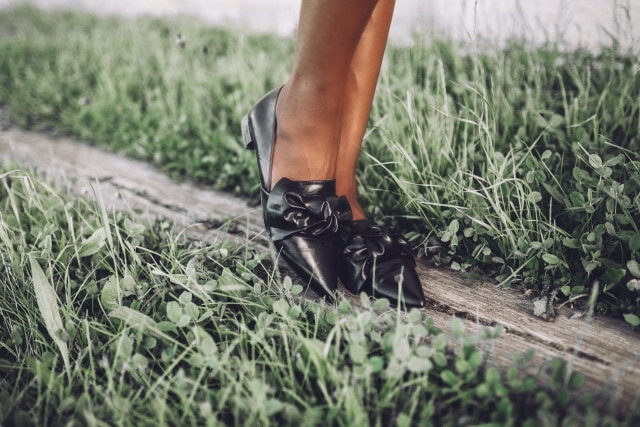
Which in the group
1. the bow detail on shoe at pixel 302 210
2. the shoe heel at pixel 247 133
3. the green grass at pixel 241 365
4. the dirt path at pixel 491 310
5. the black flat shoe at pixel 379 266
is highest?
the shoe heel at pixel 247 133

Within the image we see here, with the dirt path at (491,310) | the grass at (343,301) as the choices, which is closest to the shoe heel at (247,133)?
the dirt path at (491,310)

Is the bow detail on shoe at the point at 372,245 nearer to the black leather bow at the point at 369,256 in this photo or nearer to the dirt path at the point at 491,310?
the black leather bow at the point at 369,256

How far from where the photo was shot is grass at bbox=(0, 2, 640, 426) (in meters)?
0.89

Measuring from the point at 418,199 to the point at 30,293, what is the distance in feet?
3.68

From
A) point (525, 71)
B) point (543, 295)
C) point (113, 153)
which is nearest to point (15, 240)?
point (113, 153)

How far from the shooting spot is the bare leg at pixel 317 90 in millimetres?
1158

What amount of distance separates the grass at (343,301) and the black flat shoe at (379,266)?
6cm

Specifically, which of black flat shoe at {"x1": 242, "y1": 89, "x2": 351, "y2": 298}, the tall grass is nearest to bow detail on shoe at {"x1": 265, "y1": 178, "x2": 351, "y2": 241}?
black flat shoe at {"x1": 242, "y1": 89, "x2": 351, "y2": 298}

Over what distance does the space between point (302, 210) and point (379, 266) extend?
27 centimetres

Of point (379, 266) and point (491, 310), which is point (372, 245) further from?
point (491, 310)

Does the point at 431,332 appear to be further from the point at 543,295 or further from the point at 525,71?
the point at 525,71

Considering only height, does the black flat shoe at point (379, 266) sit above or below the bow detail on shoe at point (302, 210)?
below

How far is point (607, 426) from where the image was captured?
30.3 inches

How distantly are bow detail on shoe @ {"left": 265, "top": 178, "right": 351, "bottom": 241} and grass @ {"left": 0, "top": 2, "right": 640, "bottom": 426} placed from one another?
122mm
